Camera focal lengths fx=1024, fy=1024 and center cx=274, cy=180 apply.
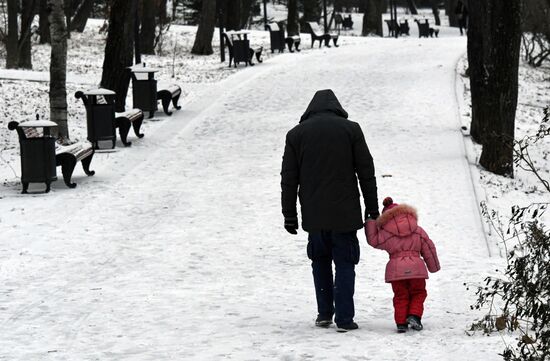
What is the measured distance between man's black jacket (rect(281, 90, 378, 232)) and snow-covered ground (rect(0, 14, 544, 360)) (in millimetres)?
859

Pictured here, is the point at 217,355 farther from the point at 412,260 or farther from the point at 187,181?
the point at 187,181

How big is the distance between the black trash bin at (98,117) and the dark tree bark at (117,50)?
130 inches

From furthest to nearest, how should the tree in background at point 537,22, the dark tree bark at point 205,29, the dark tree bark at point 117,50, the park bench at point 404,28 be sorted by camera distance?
1. the park bench at point 404,28
2. the dark tree bark at point 205,29
3. the tree in background at point 537,22
4. the dark tree bark at point 117,50

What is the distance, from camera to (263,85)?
26297 mm

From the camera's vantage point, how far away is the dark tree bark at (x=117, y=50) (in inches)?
806

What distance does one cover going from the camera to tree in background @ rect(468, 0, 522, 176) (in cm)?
1623

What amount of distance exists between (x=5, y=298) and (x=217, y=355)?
106 inches

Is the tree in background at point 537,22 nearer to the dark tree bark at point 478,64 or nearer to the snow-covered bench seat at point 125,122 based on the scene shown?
the dark tree bark at point 478,64

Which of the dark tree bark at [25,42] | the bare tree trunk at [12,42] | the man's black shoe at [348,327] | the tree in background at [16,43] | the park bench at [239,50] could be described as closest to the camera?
the man's black shoe at [348,327]

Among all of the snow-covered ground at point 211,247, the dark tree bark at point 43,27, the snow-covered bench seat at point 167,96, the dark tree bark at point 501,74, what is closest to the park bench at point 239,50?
the snow-covered ground at point 211,247

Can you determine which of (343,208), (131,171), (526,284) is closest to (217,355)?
(343,208)

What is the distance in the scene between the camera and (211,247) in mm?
11125

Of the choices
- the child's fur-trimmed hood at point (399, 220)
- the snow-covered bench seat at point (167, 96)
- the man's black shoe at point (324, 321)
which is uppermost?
the child's fur-trimmed hood at point (399, 220)

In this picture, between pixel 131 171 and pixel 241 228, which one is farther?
pixel 131 171
